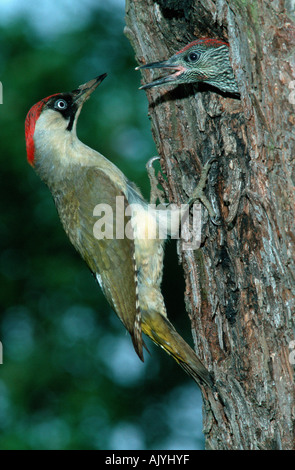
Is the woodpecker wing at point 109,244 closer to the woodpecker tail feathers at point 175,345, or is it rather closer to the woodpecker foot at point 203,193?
the woodpecker tail feathers at point 175,345

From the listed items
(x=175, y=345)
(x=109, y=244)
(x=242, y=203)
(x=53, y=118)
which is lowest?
(x=175, y=345)

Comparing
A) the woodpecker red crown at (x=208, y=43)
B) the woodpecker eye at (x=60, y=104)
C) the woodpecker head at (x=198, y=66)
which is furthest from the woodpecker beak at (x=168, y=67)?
the woodpecker eye at (x=60, y=104)

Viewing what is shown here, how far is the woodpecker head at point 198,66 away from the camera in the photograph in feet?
11.1

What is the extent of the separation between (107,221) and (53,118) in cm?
91

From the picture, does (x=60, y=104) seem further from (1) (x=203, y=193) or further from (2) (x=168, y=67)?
(1) (x=203, y=193)

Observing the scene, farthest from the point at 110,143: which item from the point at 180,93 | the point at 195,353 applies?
the point at 195,353

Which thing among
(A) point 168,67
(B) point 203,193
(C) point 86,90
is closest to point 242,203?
(B) point 203,193

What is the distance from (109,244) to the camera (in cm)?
364

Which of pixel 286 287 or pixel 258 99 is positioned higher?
pixel 258 99

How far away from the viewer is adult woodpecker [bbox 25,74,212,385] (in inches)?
143

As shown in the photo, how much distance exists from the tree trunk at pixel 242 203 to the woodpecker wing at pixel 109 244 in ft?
1.58

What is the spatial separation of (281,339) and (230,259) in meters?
0.53

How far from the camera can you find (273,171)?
8.33 feet

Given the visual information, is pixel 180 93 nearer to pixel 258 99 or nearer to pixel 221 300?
pixel 258 99
